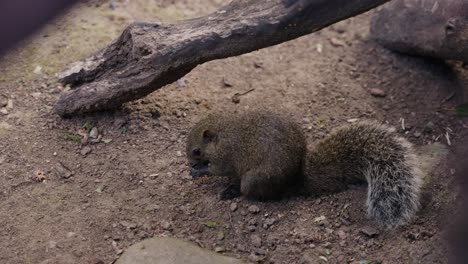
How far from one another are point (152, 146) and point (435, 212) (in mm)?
2346

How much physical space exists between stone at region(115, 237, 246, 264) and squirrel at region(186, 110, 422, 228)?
0.66 m

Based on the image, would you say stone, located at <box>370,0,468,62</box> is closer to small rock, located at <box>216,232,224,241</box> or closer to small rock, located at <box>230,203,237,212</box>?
small rock, located at <box>230,203,237,212</box>

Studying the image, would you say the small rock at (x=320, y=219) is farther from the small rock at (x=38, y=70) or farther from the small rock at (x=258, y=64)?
the small rock at (x=38, y=70)

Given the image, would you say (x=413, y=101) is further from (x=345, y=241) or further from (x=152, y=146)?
(x=152, y=146)

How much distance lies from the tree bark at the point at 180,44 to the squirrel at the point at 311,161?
57 cm

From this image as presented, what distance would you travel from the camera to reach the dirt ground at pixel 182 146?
4.25 metres

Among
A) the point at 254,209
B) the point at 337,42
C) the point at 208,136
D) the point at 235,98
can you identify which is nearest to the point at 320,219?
the point at 254,209

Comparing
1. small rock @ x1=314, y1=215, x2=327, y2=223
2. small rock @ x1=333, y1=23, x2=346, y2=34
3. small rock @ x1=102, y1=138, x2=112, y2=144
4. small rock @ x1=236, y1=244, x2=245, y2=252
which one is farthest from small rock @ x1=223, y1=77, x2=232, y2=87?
small rock @ x1=236, y1=244, x2=245, y2=252

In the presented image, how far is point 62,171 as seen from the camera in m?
4.91

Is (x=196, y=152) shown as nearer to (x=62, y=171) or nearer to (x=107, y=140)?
(x=107, y=140)

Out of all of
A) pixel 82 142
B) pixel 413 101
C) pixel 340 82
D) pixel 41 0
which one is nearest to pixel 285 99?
pixel 340 82

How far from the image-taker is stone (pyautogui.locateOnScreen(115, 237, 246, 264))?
4051 mm

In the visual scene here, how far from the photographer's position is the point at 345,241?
13.9ft

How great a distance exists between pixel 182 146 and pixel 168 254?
1.32m
